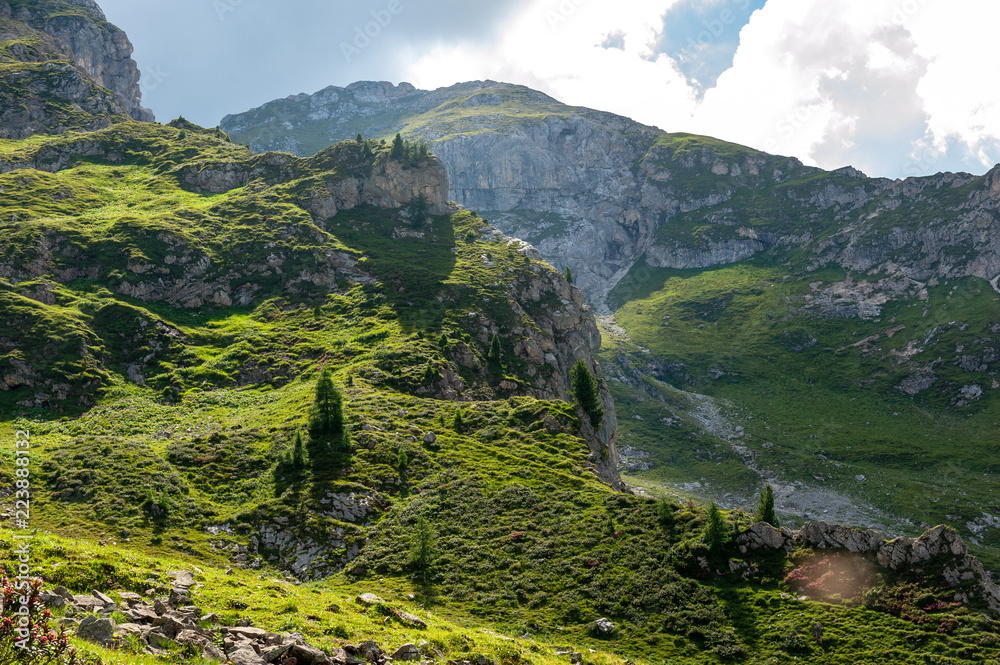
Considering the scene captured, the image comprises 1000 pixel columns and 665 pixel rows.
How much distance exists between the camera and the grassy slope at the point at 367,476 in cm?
3316

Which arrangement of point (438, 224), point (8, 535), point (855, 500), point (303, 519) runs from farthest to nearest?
point (438, 224)
point (855, 500)
point (303, 519)
point (8, 535)

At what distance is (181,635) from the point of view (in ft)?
50.5

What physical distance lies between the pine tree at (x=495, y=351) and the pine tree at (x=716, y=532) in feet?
211

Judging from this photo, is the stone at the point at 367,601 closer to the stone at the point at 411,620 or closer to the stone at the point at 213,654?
the stone at the point at 411,620

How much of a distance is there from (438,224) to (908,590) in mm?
146080

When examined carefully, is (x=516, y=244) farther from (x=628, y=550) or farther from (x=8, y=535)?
(x=8, y=535)

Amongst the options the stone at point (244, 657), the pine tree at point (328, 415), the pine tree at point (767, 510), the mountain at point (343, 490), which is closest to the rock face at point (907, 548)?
the mountain at point (343, 490)

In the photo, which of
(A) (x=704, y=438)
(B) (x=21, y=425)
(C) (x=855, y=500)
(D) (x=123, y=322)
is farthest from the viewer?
(A) (x=704, y=438)

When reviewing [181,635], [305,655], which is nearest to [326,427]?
[181,635]

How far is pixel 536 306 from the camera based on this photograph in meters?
131

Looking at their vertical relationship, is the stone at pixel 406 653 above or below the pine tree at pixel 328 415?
below

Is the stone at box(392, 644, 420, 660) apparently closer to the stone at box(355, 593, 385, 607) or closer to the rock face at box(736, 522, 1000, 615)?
the stone at box(355, 593, 385, 607)

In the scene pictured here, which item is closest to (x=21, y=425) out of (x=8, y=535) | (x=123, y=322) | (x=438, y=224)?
(x=123, y=322)

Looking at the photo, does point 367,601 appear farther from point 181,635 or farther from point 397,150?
point 397,150
